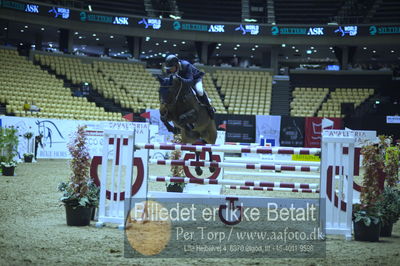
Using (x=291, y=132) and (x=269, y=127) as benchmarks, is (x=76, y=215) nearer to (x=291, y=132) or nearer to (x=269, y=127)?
(x=269, y=127)

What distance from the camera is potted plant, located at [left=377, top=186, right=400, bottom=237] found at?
584cm

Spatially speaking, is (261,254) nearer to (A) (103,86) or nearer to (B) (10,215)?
(B) (10,215)

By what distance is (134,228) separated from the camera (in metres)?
5.78

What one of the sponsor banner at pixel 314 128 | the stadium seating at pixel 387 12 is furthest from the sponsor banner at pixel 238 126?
the stadium seating at pixel 387 12

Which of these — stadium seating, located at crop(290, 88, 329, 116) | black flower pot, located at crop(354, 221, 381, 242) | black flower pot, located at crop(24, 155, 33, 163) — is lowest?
black flower pot, located at crop(354, 221, 381, 242)

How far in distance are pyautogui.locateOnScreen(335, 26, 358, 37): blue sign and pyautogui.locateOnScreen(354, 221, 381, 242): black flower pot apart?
2724 cm

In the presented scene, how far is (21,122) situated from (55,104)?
4922 mm

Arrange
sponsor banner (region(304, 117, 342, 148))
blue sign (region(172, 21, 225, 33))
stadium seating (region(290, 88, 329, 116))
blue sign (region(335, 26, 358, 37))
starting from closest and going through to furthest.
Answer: sponsor banner (region(304, 117, 342, 148))
stadium seating (region(290, 88, 329, 116))
blue sign (region(335, 26, 358, 37))
blue sign (region(172, 21, 225, 33))

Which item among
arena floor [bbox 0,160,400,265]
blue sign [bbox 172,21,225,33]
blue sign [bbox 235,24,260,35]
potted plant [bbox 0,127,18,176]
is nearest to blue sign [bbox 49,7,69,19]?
blue sign [bbox 172,21,225,33]

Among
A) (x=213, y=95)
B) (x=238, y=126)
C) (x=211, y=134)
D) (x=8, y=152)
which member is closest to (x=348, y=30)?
(x=213, y=95)

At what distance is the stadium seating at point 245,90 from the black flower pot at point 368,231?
21.8 metres

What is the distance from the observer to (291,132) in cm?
2467

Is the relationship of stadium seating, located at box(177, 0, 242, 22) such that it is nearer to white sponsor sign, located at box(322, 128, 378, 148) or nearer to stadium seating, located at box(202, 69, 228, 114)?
stadium seating, located at box(202, 69, 228, 114)

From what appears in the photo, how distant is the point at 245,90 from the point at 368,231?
24.4 m
